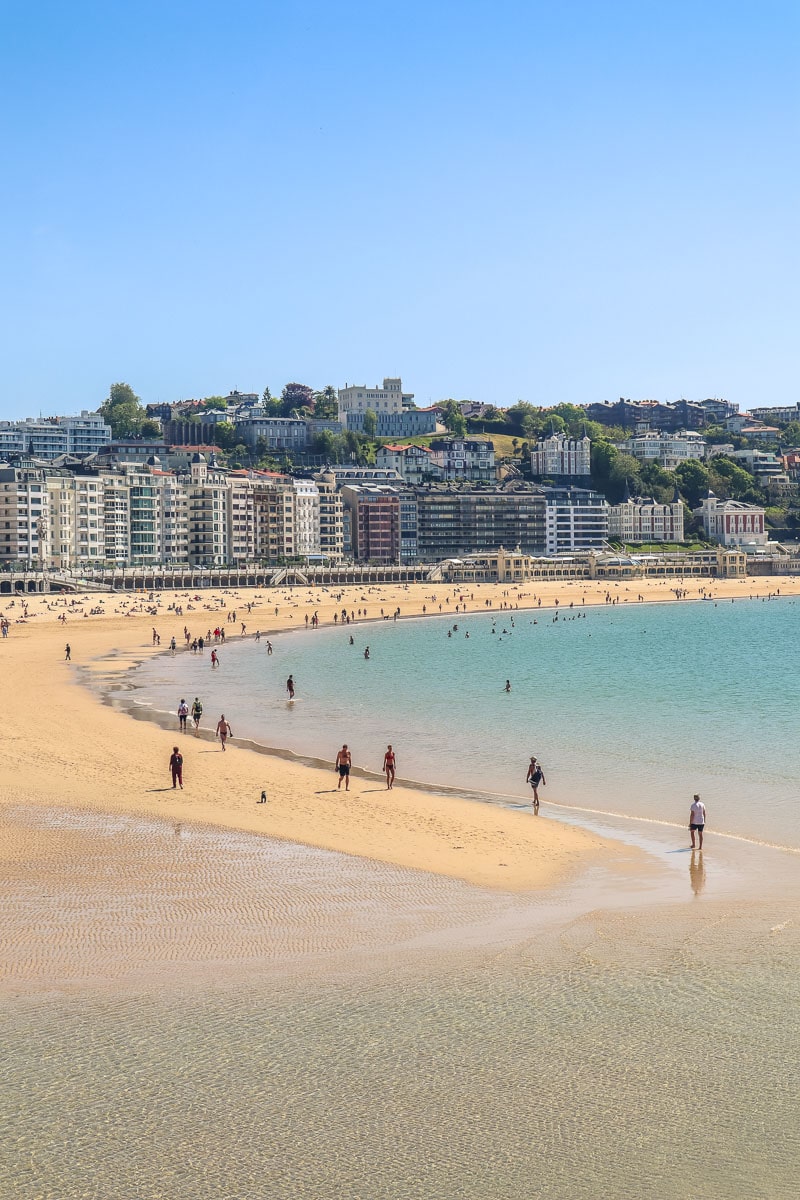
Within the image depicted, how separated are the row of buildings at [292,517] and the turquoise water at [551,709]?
55169 mm

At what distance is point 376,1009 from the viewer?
12.7m

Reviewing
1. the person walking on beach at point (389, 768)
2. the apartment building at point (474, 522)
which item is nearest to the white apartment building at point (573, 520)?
the apartment building at point (474, 522)

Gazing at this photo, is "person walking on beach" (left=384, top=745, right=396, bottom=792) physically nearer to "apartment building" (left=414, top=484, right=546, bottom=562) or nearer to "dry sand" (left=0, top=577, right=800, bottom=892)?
"dry sand" (left=0, top=577, right=800, bottom=892)

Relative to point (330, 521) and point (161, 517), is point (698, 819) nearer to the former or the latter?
point (161, 517)

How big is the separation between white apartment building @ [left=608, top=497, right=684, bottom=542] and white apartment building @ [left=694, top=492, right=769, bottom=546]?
5237 mm

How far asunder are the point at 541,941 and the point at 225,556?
137 m

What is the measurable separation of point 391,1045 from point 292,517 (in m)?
146

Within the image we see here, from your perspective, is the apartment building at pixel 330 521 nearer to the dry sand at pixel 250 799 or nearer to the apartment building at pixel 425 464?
the apartment building at pixel 425 464

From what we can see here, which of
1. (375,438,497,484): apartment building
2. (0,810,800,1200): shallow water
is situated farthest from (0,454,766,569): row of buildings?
(0,810,800,1200): shallow water

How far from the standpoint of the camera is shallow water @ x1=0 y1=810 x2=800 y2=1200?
9734 millimetres

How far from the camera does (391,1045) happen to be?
11836 millimetres

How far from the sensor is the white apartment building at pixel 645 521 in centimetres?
18375

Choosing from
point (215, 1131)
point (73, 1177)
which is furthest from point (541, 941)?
point (73, 1177)

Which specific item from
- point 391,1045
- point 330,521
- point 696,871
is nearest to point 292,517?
point 330,521
